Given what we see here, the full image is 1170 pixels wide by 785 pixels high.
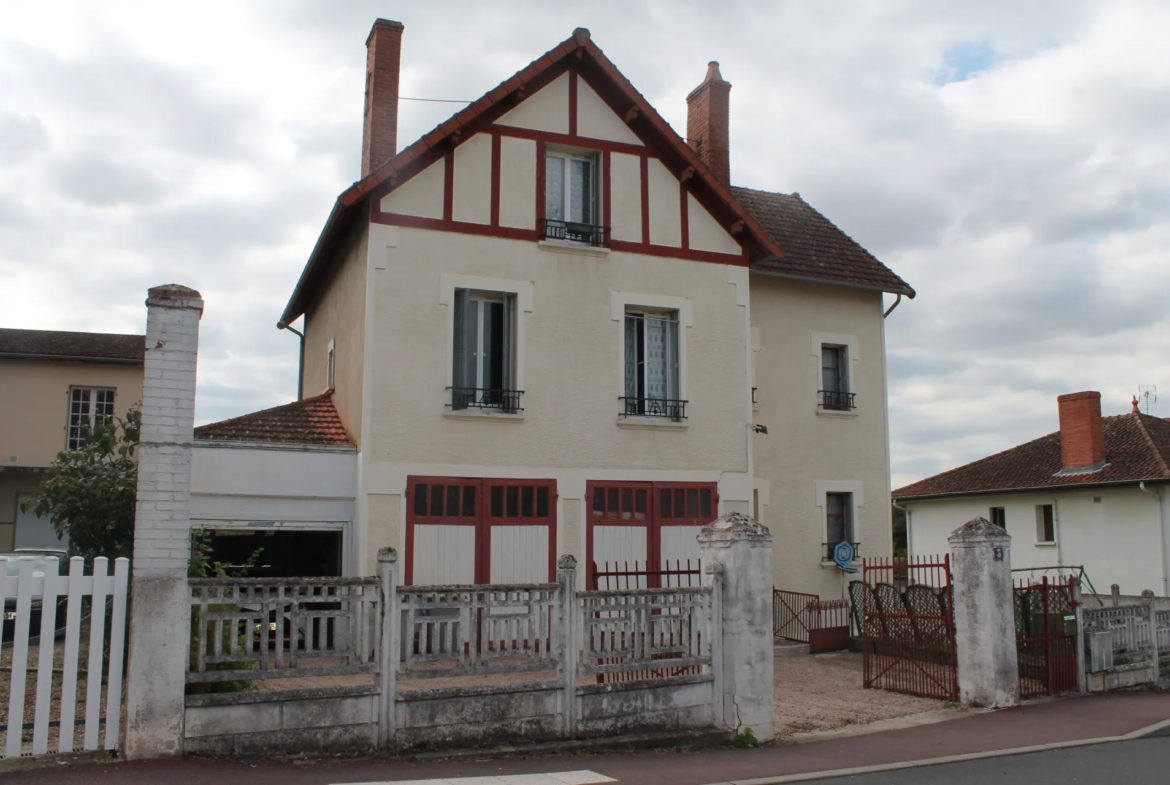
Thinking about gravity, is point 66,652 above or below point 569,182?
below

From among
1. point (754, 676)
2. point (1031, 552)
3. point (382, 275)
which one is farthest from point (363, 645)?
point (1031, 552)

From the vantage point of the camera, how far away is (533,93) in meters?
15.5

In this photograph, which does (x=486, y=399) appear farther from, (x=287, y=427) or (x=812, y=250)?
(x=812, y=250)

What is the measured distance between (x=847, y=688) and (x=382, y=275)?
849cm

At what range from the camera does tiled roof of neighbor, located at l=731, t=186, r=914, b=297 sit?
19016mm

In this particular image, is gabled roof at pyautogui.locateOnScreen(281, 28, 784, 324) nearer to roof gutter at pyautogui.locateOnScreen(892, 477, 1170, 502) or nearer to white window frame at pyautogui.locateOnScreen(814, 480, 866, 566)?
white window frame at pyautogui.locateOnScreen(814, 480, 866, 566)

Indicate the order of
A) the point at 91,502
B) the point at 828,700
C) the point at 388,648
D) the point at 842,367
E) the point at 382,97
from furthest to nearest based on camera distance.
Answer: the point at 842,367 < the point at 382,97 < the point at 828,700 < the point at 91,502 < the point at 388,648

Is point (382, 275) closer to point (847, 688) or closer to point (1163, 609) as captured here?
point (847, 688)

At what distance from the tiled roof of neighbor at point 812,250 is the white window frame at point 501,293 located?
485 cm

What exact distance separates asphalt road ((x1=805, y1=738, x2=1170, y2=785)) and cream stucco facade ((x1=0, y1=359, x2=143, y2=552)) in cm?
2324

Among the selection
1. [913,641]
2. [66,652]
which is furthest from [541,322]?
[66,652]

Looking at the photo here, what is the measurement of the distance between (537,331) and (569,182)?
259 centimetres

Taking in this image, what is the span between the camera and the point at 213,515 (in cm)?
1362

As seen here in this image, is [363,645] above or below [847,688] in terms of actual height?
above
